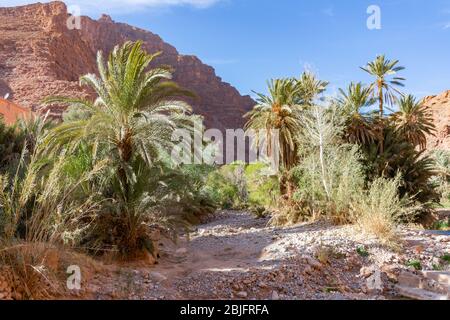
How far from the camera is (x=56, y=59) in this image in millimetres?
63406

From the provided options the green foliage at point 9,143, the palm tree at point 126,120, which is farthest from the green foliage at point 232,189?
the palm tree at point 126,120

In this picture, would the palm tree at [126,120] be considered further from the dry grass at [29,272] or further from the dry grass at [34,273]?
the dry grass at [29,272]

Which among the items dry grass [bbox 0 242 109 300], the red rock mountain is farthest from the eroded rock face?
dry grass [bbox 0 242 109 300]

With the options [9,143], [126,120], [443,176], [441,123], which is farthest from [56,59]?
[126,120]

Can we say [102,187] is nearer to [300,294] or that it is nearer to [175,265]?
[175,265]

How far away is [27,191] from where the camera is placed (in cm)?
500

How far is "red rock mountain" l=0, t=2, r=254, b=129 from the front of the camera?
55125 mm

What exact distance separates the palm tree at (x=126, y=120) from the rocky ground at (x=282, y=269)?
2.46m

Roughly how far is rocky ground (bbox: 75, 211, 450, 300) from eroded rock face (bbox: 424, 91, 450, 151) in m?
52.4

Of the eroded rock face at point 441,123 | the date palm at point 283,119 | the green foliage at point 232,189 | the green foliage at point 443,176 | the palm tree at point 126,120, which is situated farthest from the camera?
the eroded rock face at point 441,123

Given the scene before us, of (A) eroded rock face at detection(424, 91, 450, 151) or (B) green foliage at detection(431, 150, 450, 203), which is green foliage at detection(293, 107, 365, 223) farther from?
(A) eroded rock face at detection(424, 91, 450, 151)

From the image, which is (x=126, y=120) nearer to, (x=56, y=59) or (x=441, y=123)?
(x=56, y=59)

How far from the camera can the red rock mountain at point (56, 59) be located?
55.1m

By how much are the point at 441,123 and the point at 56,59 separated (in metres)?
57.5
